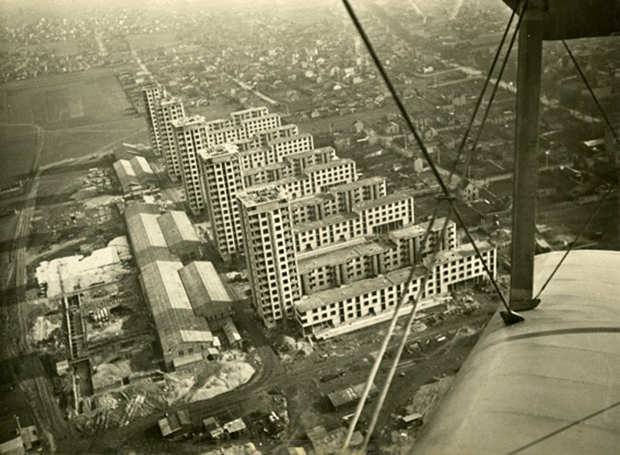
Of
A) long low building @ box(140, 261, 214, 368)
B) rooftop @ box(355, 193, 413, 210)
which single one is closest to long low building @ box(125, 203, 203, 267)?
long low building @ box(140, 261, 214, 368)

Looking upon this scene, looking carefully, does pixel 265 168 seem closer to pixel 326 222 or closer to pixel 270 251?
pixel 326 222

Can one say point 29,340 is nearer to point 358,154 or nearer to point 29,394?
point 29,394

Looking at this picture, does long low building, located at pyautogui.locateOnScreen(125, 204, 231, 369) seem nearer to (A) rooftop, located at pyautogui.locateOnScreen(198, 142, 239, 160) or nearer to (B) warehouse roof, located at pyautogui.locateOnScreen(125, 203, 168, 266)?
(B) warehouse roof, located at pyautogui.locateOnScreen(125, 203, 168, 266)

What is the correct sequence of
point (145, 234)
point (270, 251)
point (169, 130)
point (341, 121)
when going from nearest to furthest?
1. point (270, 251)
2. point (145, 234)
3. point (169, 130)
4. point (341, 121)

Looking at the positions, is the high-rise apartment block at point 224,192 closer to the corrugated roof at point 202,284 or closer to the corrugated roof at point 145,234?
the corrugated roof at point 202,284

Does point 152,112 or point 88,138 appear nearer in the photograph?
point 152,112

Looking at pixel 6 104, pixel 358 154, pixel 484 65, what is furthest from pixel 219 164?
pixel 6 104

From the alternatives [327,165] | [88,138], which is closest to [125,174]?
[88,138]

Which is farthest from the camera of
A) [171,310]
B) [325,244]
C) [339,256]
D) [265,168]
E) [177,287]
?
[265,168]
